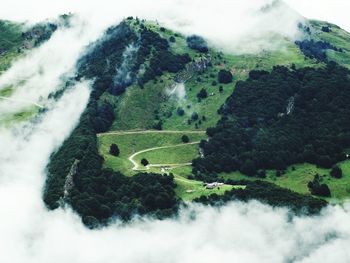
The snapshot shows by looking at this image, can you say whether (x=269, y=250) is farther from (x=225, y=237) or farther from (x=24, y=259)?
(x=24, y=259)

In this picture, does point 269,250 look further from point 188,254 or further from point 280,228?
point 188,254

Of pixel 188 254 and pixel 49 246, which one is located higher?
pixel 188 254

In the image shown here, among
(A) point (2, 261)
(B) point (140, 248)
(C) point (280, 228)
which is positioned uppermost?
(C) point (280, 228)

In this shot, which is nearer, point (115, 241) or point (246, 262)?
point (246, 262)

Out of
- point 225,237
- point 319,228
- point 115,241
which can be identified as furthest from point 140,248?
point 319,228

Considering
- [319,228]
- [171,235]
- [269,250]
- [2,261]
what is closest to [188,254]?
[171,235]

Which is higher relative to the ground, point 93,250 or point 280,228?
point 280,228

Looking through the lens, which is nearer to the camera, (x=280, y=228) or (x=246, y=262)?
(x=246, y=262)

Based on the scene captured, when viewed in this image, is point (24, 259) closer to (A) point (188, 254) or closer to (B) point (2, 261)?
(B) point (2, 261)
